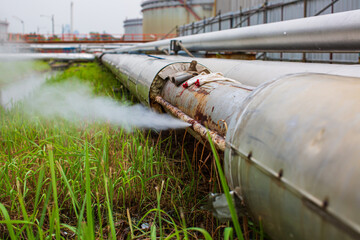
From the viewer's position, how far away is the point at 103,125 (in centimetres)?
391

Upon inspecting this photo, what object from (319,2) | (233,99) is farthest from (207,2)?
(233,99)

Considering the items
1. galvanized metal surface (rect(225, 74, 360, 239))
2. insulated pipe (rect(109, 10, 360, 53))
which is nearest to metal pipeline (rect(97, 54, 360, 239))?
galvanized metal surface (rect(225, 74, 360, 239))

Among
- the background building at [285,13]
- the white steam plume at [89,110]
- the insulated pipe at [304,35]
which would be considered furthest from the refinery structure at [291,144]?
the background building at [285,13]

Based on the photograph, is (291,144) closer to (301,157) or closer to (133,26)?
(301,157)

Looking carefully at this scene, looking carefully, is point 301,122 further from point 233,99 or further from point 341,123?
point 233,99

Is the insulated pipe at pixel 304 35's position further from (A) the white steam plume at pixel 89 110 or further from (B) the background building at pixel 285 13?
(B) the background building at pixel 285 13

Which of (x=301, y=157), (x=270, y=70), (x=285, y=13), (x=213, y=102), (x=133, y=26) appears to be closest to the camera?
(x=301, y=157)

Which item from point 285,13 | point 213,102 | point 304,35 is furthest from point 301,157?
point 285,13

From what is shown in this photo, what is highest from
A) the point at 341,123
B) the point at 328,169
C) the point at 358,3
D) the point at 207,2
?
the point at 207,2

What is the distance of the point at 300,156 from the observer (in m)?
0.96

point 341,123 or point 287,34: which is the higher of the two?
point 287,34

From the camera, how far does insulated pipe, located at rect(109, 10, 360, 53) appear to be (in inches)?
117

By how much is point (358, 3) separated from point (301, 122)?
21.3 feet

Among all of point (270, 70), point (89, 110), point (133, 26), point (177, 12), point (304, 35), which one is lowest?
point (89, 110)
